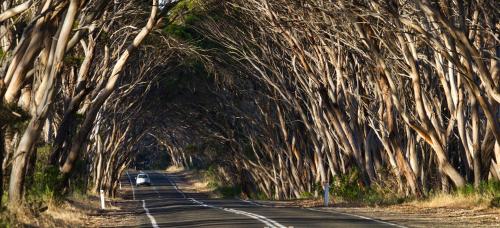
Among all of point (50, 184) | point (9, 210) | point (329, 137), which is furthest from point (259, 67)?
point (9, 210)

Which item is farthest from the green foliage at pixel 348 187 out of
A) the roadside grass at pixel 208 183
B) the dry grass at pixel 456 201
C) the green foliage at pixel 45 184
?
the roadside grass at pixel 208 183

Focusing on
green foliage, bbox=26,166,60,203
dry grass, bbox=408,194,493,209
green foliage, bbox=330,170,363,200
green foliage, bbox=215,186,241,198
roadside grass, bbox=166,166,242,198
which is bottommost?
dry grass, bbox=408,194,493,209

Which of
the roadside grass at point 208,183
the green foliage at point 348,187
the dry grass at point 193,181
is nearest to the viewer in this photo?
the green foliage at point 348,187

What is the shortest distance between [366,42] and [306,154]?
1982 cm

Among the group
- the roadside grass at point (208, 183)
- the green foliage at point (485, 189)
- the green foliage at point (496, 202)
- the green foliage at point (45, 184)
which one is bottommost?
the green foliage at point (496, 202)

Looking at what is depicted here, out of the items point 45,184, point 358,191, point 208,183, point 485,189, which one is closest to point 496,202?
point 485,189

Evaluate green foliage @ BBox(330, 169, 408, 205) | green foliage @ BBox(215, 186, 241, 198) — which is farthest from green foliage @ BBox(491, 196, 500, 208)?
green foliage @ BBox(215, 186, 241, 198)

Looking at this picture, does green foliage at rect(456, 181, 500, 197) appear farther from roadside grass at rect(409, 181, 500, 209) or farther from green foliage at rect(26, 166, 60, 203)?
green foliage at rect(26, 166, 60, 203)

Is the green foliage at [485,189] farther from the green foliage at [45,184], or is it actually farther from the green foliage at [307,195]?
the green foliage at [307,195]

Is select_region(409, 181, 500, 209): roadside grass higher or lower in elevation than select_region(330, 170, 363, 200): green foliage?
lower

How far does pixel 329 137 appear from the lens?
1529 inches

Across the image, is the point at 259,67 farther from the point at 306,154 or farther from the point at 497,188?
the point at 497,188

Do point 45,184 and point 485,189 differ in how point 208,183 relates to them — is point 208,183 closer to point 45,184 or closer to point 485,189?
point 45,184

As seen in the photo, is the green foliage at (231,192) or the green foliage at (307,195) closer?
the green foliage at (307,195)
